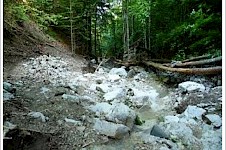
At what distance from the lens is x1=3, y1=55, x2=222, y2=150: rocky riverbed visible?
174cm

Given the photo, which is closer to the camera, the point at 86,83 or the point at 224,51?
the point at 224,51

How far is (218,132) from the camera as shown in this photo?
6.73ft

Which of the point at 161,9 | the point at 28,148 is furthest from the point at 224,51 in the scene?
the point at 161,9

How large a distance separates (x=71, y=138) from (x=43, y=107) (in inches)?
19.0

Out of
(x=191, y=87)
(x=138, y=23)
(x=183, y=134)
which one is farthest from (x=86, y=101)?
(x=138, y=23)

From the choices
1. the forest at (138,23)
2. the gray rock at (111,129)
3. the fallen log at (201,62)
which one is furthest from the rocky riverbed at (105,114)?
the forest at (138,23)

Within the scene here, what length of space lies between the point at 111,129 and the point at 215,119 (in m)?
0.84

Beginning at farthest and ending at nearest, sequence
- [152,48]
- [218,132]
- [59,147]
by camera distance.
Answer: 1. [152,48]
2. [218,132]
3. [59,147]

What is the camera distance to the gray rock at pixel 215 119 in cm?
214

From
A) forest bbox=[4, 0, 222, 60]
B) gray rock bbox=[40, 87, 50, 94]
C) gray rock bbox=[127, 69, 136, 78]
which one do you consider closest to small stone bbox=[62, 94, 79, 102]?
gray rock bbox=[40, 87, 50, 94]

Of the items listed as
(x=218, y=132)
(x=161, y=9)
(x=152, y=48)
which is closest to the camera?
(x=218, y=132)

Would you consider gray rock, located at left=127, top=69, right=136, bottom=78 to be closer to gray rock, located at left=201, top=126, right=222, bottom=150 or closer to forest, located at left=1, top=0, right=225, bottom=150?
forest, located at left=1, top=0, right=225, bottom=150

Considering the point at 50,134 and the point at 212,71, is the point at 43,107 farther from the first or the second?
the point at 212,71

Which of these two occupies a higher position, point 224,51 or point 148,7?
point 148,7
